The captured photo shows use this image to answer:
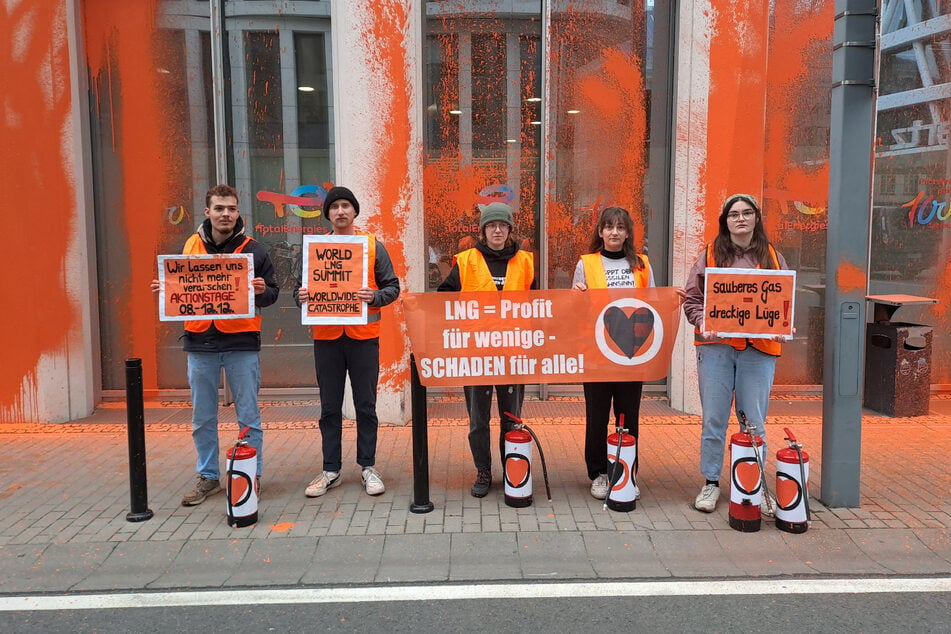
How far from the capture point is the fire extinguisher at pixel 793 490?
4.46 metres

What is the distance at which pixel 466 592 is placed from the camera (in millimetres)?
3834

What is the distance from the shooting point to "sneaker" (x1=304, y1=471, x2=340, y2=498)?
5191 mm

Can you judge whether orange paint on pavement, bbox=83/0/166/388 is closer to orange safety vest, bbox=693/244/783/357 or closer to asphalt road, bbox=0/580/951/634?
asphalt road, bbox=0/580/951/634

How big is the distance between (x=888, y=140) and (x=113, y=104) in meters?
8.98

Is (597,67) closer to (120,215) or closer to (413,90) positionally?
(413,90)

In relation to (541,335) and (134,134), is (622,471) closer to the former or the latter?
(541,335)

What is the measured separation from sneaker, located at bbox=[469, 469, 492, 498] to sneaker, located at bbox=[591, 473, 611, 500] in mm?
773

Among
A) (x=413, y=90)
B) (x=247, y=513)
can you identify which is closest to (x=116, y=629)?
(x=247, y=513)

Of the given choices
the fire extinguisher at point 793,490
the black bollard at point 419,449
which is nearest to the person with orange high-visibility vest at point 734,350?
the fire extinguisher at point 793,490

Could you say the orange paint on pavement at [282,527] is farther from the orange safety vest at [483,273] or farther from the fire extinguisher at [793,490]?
the fire extinguisher at [793,490]

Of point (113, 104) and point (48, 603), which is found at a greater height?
point (113, 104)

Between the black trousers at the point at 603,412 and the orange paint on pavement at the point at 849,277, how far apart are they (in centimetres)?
152

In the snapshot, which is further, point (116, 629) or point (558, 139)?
point (558, 139)

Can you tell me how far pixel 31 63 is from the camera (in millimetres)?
7066
